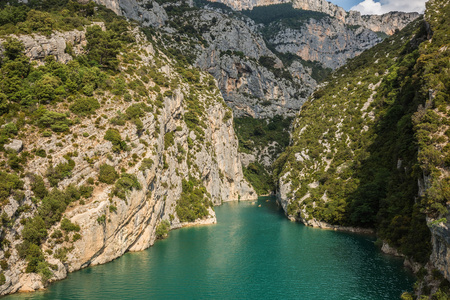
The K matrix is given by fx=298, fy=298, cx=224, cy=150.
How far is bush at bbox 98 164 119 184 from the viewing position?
42347 millimetres

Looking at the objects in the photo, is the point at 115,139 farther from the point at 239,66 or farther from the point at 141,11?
the point at 239,66

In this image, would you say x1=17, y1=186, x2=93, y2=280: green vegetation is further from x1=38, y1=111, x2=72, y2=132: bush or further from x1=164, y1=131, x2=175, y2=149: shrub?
x1=164, y1=131, x2=175, y2=149: shrub

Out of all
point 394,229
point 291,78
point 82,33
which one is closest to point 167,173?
point 82,33

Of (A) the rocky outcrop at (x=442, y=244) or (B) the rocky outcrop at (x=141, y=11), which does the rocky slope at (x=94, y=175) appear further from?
(B) the rocky outcrop at (x=141, y=11)

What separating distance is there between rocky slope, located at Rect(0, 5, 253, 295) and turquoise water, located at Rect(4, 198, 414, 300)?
11.1 feet

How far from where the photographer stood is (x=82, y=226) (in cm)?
3669

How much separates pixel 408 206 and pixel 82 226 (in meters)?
42.2

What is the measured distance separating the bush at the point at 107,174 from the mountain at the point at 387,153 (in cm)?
3772

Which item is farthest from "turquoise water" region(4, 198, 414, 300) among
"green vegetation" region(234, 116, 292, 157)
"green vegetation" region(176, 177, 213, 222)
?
"green vegetation" region(234, 116, 292, 157)

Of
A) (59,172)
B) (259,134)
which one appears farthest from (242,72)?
(59,172)

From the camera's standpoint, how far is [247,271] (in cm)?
3909

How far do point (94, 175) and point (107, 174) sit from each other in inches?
69.5

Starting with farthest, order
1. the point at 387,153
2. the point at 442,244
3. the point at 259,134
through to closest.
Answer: the point at 259,134, the point at 387,153, the point at 442,244

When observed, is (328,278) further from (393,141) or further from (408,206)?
(393,141)
